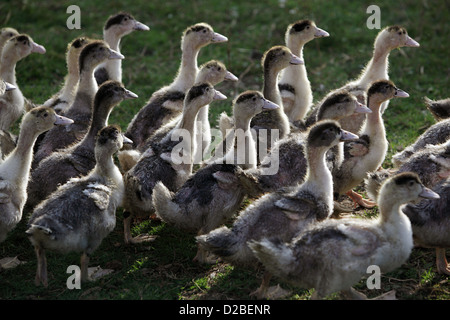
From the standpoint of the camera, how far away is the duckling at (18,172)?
5.99 m

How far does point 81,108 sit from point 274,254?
3.97 meters

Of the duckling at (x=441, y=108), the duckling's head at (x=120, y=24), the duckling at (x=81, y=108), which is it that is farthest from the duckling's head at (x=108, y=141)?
the duckling at (x=441, y=108)

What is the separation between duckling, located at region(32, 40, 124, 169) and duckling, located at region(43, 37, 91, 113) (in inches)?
12.1

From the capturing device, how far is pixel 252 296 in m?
5.79

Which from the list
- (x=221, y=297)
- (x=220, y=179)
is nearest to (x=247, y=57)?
(x=220, y=179)

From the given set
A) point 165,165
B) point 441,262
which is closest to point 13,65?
point 165,165

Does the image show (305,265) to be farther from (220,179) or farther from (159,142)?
(159,142)

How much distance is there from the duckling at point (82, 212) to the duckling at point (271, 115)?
1.86 meters

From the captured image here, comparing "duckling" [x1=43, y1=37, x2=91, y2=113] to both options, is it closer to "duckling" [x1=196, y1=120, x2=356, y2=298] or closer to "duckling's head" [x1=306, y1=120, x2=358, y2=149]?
"duckling" [x1=196, y1=120, x2=356, y2=298]

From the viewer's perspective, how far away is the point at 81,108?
8.02m

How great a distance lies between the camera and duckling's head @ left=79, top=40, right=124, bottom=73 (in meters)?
8.25

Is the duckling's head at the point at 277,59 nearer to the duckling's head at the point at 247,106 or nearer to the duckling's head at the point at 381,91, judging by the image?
the duckling's head at the point at 247,106

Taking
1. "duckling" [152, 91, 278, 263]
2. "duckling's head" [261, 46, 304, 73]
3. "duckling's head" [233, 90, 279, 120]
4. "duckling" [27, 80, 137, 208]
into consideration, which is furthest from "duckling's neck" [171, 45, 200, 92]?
"duckling" [152, 91, 278, 263]

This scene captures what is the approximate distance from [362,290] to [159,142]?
9.12 feet
